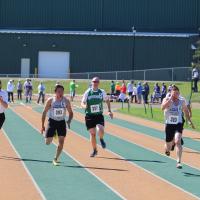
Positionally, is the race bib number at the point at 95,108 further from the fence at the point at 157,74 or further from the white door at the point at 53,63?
the white door at the point at 53,63

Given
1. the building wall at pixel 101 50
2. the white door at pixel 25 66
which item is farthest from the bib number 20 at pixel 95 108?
the white door at pixel 25 66

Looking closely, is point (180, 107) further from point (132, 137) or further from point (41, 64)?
point (41, 64)

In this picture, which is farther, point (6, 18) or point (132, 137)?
point (6, 18)

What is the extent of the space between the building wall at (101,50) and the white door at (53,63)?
1.58 feet

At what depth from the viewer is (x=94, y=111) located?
575 inches

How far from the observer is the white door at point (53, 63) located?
64.6 meters

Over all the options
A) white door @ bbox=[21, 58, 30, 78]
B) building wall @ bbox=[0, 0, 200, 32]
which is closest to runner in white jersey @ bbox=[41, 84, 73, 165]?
white door @ bbox=[21, 58, 30, 78]

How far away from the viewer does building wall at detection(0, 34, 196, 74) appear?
6291 cm

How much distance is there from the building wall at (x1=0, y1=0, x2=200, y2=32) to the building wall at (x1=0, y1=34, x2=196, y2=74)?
2.75 m

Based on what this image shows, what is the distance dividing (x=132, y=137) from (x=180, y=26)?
46356 millimetres

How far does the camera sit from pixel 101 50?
63.8 m

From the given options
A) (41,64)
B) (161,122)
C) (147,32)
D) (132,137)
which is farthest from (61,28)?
(132,137)

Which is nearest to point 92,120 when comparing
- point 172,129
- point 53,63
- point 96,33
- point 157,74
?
point 172,129

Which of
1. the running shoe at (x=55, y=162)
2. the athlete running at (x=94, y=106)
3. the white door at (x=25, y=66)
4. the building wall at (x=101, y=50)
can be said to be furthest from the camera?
the white door at (x=25, y=66)
